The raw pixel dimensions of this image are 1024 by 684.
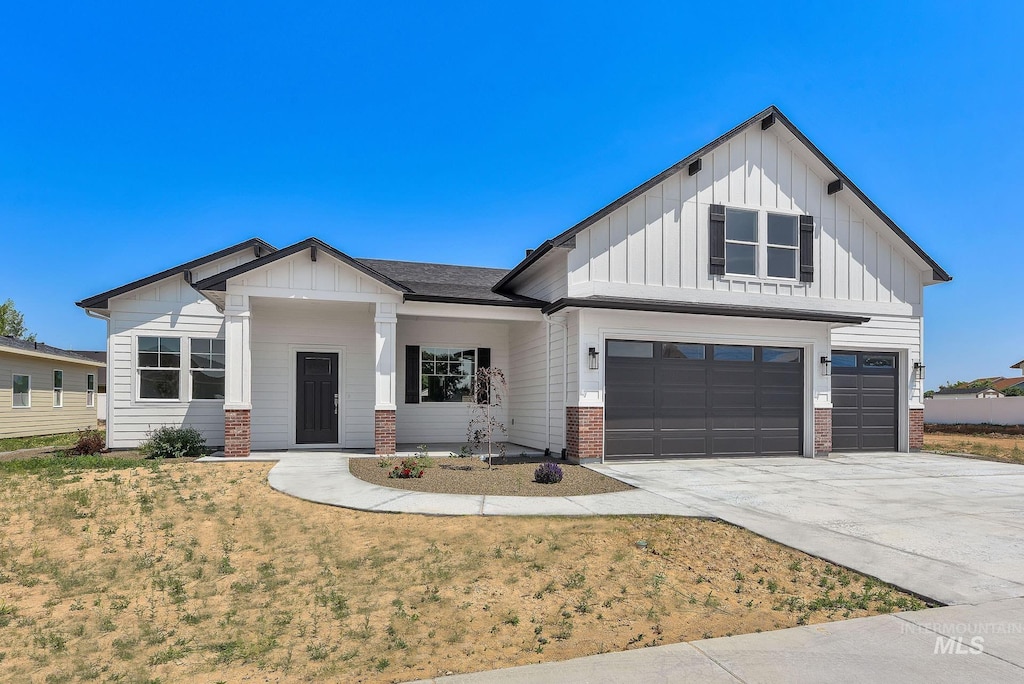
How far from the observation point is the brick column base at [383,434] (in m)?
13.0

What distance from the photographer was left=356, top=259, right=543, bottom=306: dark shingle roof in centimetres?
1384

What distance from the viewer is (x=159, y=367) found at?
14.5 m

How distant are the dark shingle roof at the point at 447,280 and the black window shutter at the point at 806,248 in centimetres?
675

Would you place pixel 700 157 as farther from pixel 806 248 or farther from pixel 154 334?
pixel 154 334

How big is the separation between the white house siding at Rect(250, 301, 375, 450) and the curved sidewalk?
15.3 feet

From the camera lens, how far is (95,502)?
8406 millimetres

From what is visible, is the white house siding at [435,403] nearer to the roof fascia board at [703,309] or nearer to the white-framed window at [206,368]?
the roof fascia board at [703,309]

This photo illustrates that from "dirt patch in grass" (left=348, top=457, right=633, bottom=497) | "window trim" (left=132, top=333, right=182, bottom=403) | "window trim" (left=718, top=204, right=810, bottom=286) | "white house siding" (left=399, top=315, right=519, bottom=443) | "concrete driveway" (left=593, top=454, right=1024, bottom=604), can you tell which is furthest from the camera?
"white house siding" (left=399, top=315, right=519, bottom=443)

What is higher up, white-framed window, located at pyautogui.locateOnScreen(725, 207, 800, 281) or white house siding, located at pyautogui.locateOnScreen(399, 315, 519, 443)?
white-framed window, located at pyautogui.locateOnScreen(725, 207, 800, 281)

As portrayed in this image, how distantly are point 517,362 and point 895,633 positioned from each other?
12521mm

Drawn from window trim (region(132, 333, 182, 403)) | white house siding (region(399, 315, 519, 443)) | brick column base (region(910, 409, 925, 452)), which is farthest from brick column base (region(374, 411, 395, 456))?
brick column base (region(910, 409, 925, 452))

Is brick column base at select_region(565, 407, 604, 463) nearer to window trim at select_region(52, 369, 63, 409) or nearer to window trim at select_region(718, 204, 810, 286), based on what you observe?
window trim at select_region(718, 204, 810, 286)

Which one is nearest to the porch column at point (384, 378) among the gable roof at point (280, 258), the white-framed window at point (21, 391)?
the gable roof at point (280, 258)

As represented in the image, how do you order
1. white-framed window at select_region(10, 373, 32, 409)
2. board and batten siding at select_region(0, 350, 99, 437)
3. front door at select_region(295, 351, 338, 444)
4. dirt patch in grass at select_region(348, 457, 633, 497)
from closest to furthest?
dirt patch in grass at select_region(348, 457, 633, 497) → front door at select_region(295, 351, 338, 444) → board and batten siding at select_region(0, 350, 99, 437) → white-framed window at select_region(10, 373, 32, 409)
